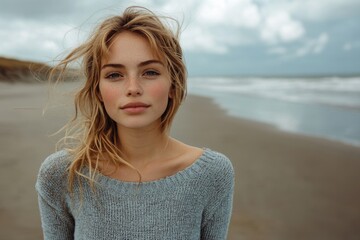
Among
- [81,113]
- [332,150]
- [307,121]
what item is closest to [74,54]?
[81,113]

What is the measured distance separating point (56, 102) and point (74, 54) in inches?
20.2

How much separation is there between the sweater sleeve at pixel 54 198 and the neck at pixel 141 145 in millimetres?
268

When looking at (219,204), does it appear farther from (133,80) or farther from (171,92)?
(133,80)

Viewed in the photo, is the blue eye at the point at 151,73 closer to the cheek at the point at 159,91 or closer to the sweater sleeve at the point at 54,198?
the cheek at the point at 159,91

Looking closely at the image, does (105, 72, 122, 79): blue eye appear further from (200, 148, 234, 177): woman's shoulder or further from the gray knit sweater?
(200, 148, 234, 177): woman's shoulder

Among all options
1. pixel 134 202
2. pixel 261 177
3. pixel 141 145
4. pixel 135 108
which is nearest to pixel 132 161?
pixel 141 145

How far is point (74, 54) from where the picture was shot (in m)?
1.79

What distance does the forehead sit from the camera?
1597 millimetres

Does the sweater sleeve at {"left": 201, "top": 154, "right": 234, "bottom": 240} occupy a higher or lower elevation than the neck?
lower

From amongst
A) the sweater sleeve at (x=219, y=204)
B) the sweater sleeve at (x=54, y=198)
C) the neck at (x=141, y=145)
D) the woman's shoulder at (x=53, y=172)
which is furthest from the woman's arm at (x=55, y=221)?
the sweater sleeve at (x=219, y=204)

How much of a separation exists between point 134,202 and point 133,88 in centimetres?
47

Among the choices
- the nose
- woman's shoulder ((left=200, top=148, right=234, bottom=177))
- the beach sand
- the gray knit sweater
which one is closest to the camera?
the nose

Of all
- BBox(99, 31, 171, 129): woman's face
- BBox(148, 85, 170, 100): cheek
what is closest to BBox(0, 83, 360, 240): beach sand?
BBox(99, 31, 171, 129): woman's face

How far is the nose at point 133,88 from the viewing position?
61.1 inches
